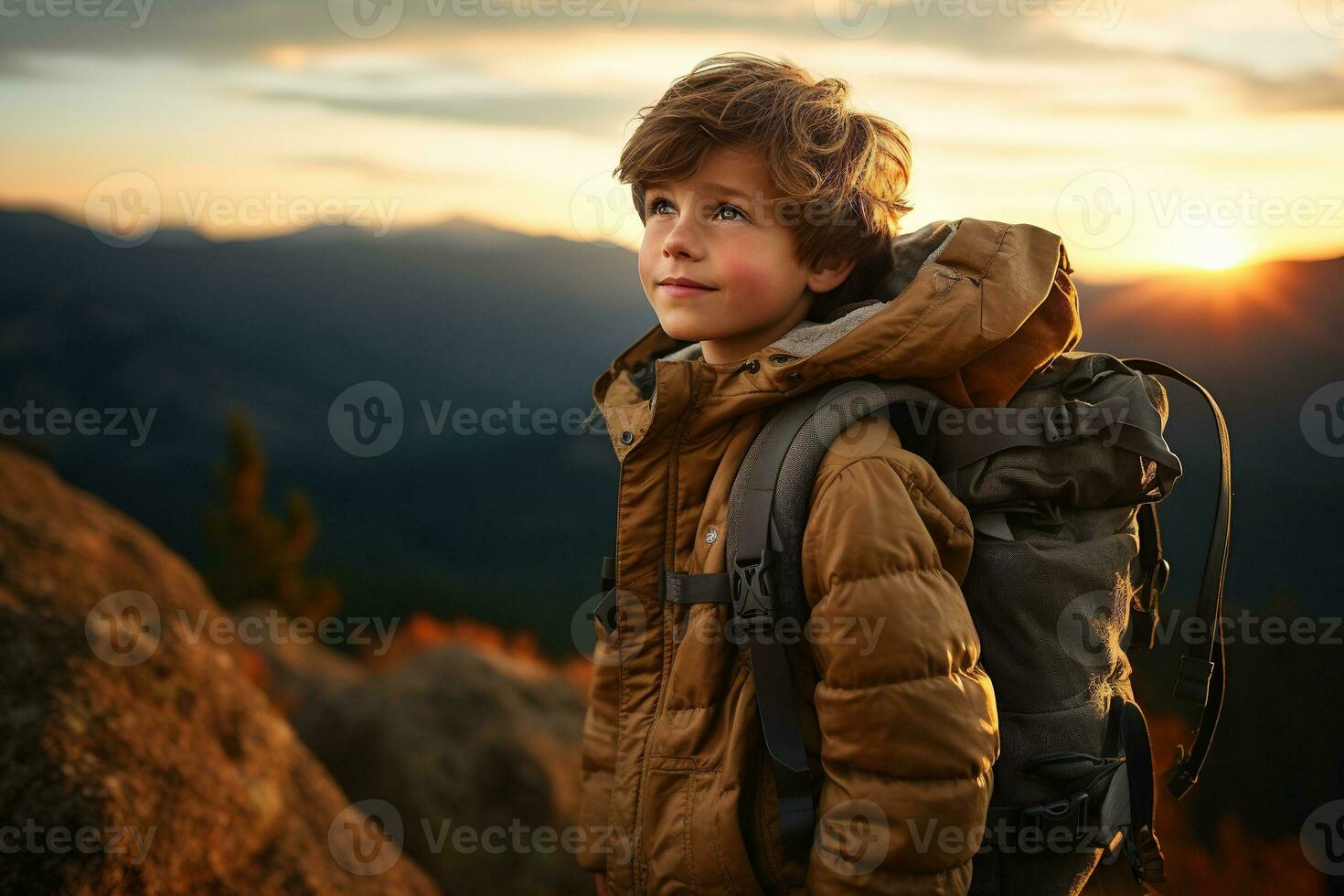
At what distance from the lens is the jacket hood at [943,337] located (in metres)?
1.79

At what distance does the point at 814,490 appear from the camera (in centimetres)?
177

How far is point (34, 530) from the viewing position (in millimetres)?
2926

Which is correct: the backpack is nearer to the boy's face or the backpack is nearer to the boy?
the boy

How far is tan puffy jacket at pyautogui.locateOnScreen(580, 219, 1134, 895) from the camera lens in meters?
1.60

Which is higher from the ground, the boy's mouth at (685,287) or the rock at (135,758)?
the boy's mouth at (685,287)

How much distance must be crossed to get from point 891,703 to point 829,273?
93cm

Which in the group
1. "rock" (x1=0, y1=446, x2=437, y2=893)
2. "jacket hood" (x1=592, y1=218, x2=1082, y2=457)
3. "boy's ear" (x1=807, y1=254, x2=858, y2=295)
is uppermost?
"boy's ear" (x1=807, y1=254, x2=858, y2=295)

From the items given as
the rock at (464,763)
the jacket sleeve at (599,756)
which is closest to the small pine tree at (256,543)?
the rock at (464,763)

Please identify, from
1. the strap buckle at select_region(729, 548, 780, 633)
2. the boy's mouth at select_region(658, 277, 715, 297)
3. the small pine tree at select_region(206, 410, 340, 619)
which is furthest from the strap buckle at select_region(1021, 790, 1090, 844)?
the small pine tree at select_region(206, 410, 340, 619)

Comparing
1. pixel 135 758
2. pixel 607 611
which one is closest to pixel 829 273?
pixel 607 611

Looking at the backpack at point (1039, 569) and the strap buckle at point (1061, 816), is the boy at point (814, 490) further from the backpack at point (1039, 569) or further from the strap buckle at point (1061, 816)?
the strap buckle at point (1061, 816)

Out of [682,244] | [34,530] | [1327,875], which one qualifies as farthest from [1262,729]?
[34,530]

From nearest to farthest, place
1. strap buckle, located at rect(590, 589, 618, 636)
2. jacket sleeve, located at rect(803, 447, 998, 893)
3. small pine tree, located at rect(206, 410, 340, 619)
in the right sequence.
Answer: jacket sleeve, located at rect(803, 447, 998, 893) < strap buckle, located at rect(590, 589, 618, 636) < small pine tree, located at rect(206, 410, 340, 619)

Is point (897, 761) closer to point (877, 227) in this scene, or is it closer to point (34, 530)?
point (877, 227)
